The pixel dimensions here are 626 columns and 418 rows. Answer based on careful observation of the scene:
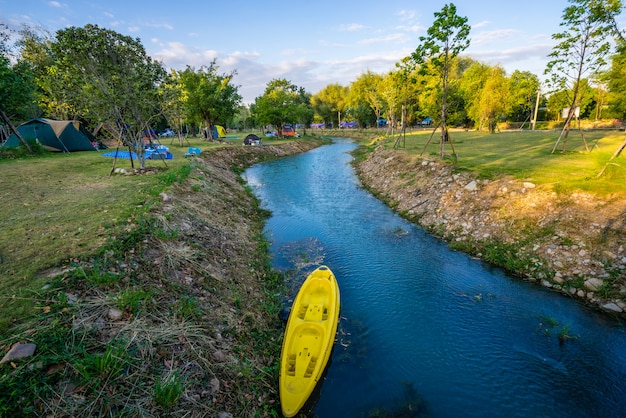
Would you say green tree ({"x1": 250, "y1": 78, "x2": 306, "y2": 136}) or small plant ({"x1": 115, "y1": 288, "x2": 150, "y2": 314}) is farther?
green tree ({"x1": 250, "y1": 78, "x2": 306, "y2": 136})

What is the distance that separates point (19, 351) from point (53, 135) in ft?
96.2

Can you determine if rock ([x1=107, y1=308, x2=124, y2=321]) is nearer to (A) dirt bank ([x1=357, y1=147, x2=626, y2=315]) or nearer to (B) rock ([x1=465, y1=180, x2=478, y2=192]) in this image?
(A) dirt bank ([x1=357, y1=147, x2=626, y2=315])

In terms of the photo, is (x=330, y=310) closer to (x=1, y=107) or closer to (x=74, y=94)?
(x=74, y=94)

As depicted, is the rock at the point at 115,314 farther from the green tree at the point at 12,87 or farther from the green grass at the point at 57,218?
the green tree at the point at 12,87

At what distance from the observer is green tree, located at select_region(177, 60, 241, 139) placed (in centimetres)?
4088

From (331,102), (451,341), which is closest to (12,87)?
(451,341)

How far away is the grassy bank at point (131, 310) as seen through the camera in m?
4.37

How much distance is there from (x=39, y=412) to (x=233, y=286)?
16.2 feet

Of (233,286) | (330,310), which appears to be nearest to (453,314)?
(330,310)

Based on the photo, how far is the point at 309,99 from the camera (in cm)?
9794

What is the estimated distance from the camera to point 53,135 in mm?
24984

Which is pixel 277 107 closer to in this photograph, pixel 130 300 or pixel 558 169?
pixel 558 169

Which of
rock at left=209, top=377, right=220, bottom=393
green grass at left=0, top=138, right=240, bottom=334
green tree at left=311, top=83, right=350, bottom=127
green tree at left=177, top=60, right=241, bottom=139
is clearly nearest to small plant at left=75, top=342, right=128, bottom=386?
rock at left=209, top=377, right=220, bottom=393

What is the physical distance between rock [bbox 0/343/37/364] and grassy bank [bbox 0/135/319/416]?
98mm
